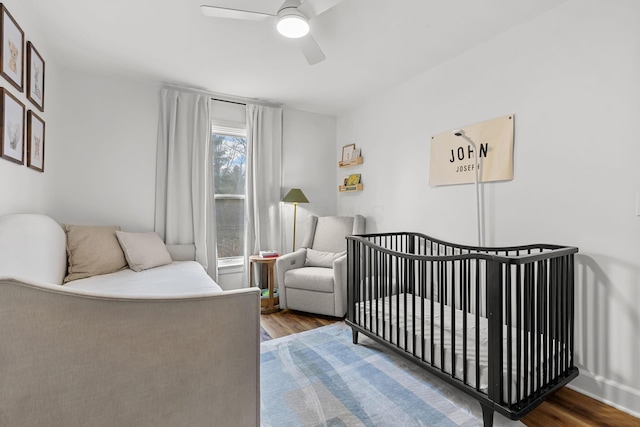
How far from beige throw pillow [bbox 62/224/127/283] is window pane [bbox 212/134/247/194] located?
48.0 inches

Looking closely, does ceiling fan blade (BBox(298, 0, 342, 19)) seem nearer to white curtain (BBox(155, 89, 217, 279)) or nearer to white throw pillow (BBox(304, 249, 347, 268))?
white curtain (BBox(155, 89, 217, 279))

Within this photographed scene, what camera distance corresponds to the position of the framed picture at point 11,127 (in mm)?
1667

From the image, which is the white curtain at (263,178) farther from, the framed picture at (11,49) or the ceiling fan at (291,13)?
the framed picture at (11,49)

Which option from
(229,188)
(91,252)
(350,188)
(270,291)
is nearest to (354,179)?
(350,188)

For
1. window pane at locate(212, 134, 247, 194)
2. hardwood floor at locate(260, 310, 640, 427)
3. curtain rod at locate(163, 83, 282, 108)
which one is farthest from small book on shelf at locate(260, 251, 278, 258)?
hardwood floor at locate(260, 310, 640, 427)

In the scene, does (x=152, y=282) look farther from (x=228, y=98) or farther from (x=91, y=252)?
(x=228, y=98)

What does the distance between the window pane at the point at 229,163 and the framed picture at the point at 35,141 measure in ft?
4.90

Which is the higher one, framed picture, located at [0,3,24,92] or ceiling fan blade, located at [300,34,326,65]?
ceiling fan blade, located at [300,34,326,65]

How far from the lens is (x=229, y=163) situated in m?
3.60

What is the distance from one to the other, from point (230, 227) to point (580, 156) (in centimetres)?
322

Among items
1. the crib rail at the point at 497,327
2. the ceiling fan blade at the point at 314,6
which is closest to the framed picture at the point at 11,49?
the ceiling fan blade at the point at 314,6

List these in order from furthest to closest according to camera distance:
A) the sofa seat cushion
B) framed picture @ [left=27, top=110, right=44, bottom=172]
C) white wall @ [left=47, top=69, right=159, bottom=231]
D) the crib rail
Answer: the sofa seat cushion
white wall @ [left=47, top=69, right=159, bottom=231]
framed picture @ [left=27, top=110, right=44, bottom=172]
the crib rail

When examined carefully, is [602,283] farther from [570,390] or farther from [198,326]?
[198,326]

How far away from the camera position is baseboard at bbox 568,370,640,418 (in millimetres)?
1594
